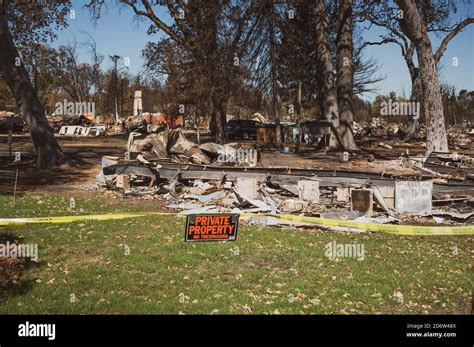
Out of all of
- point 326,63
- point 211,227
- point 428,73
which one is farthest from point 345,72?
point 211,227

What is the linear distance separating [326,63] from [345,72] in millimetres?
1235

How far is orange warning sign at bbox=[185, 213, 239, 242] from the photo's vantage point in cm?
800

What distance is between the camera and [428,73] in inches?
872

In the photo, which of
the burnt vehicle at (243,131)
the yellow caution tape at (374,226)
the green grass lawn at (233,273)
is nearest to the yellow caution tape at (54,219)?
the yellow caution tape at (374,226)

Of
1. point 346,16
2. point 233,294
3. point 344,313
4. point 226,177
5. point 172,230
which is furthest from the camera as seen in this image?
point 346,16

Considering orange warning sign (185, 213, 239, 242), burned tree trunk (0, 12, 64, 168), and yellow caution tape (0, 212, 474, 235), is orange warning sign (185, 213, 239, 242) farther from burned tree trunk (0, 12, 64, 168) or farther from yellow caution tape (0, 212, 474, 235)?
burned tree trunk (0, 12, 64, 168)

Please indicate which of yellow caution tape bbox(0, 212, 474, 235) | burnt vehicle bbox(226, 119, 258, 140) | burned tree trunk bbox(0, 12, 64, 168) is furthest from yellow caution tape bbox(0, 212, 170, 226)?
burnt vehicle bbox(226, 119, 258, 140)

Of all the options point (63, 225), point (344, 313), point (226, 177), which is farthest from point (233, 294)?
point (226, 177)

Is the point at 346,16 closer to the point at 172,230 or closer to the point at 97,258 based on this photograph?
the point at 172,230

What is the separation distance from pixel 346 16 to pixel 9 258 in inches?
948

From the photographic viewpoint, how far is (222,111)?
30828 mm

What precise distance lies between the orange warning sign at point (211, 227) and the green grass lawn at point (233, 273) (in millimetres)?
175

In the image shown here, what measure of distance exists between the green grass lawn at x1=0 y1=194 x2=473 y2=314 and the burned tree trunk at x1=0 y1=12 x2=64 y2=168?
1086 centimetres

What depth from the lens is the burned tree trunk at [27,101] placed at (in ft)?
61.8
